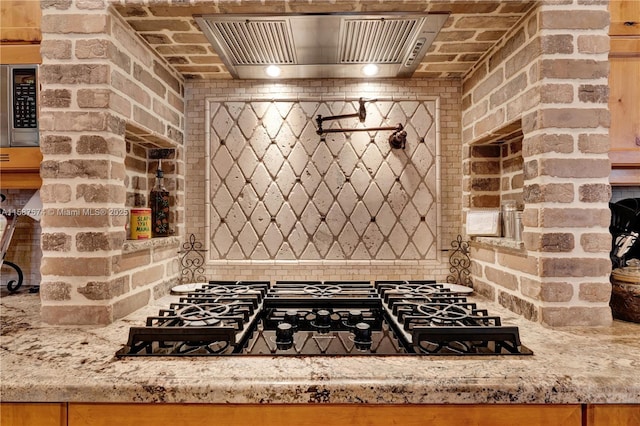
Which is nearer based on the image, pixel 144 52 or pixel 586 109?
pixel 586 109

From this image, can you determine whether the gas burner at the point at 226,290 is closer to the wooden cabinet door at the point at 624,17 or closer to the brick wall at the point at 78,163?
the brick wall at the point at 78,163

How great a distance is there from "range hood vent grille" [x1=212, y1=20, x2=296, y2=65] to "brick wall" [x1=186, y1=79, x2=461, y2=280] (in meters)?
0.21

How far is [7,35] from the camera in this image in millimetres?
1425

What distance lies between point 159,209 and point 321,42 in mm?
1026

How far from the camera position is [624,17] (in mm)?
1374

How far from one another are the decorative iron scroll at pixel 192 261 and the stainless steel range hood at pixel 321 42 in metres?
0.86

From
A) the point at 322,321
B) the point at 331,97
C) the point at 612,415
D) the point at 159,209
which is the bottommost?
the point at 612,415

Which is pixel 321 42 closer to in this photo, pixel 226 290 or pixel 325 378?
pixel 226 290

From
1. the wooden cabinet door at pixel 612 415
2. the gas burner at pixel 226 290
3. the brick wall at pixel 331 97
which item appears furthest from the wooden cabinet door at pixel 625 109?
the gas burner at pixel 226 290

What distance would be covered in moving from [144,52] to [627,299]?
1974 mm

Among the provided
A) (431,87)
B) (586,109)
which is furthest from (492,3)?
(431,87)

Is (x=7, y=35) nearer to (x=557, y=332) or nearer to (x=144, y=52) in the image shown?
(x=144, y=52)

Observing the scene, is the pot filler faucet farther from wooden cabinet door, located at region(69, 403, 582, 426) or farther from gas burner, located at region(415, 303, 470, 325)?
wooden cabinet door, located at region(69, 403, 582, 426)

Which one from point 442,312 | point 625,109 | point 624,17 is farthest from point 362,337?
point 624,17
